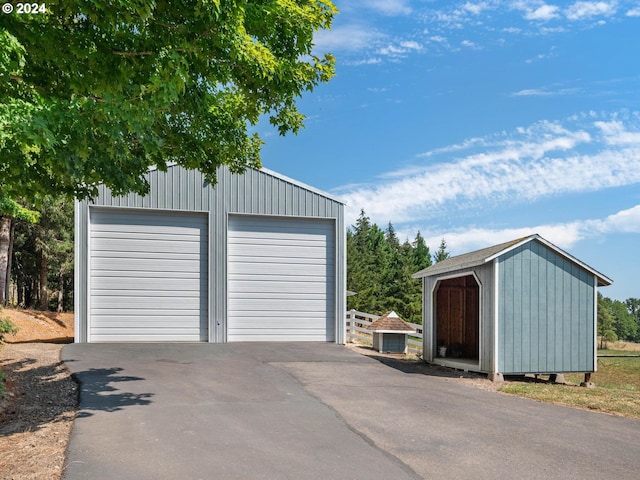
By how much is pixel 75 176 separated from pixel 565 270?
31.1 ft

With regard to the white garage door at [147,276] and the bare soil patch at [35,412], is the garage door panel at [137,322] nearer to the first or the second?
the white garage door at [147,276]

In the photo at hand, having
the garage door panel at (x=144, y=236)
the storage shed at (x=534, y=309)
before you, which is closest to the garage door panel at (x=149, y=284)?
the garage door panel at (x=144, y=236)

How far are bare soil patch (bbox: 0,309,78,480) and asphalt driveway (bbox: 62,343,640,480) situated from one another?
181mm

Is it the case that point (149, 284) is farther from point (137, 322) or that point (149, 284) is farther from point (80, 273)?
point (80, 273)

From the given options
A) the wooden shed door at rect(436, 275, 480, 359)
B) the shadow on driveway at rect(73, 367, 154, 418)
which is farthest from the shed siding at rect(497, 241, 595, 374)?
the shadow on driveway at rect(73, 367, 154, 418)

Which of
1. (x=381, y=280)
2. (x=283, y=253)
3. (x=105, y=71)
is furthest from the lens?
(x=381, y=280)

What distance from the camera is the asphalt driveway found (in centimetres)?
437

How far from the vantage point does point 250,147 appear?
30.0 ft

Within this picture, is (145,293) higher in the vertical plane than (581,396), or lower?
higher

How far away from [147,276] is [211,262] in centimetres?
173

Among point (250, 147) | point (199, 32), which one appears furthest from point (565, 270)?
point (199, 32)

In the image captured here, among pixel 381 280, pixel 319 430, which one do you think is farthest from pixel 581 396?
pixel 381 280

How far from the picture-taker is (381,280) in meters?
43.0

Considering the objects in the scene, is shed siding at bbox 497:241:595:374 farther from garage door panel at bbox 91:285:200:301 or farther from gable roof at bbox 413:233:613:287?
garage door panel at bbox 91:285:200:301
